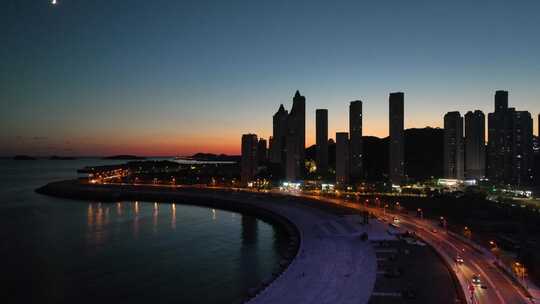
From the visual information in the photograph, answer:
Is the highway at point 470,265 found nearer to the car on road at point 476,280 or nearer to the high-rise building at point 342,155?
the car on road at point 476,280

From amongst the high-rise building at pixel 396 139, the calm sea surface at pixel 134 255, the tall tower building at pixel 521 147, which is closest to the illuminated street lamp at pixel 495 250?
the calm sea surface at pixel 134 255

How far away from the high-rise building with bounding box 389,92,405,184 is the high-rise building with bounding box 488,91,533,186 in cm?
3010

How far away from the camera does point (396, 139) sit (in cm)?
10944

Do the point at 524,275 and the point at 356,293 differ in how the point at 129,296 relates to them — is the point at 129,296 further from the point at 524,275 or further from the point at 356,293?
the point at 524,275

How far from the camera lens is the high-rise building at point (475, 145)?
119106 millimetres

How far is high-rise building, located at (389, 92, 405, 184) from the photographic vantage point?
105750 millimetres

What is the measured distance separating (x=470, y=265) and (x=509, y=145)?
107469 mm

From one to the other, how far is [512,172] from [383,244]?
9950 cm

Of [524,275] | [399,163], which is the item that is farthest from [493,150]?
[524,275]

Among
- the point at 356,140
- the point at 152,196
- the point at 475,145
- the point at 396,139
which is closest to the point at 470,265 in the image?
the point at 152,196

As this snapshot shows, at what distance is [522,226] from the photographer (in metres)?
44.2

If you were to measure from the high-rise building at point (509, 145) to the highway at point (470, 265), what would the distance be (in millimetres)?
81415

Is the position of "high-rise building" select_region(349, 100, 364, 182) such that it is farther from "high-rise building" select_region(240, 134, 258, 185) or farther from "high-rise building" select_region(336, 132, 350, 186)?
"high-rise building" select_region(240, 134, 258, 185)

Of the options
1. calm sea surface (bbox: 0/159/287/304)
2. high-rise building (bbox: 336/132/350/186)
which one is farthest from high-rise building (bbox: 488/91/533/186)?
calm sea surface (bbox: 0/159/287/304)
